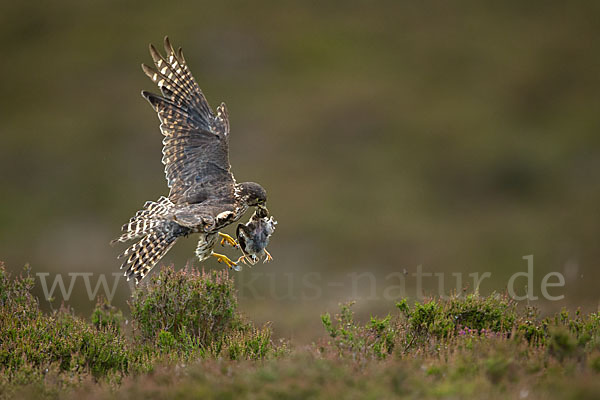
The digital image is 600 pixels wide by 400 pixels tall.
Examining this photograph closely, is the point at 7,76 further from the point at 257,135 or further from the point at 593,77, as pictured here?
the point at 593,77

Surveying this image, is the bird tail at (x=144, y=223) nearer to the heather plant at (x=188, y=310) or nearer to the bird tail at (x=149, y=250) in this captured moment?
the bird tail at (x=149, y=250)

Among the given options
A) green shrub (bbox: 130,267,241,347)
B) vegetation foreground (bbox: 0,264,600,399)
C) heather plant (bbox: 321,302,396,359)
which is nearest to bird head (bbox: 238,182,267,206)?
vegetation foreground (bbox: 0,264,600,399)

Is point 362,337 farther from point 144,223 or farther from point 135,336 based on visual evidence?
point 144,223

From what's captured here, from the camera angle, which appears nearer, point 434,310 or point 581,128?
point 434,310

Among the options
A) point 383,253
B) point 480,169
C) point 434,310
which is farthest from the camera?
point 480,169

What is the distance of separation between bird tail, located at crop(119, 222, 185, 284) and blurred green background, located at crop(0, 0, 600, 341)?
30.1 ft

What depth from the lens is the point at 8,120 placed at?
4031cm

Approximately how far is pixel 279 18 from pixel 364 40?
17.5 feet

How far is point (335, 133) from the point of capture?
3438cm

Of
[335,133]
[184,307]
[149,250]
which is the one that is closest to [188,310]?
[184,307]

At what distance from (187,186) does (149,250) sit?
1.56 metres

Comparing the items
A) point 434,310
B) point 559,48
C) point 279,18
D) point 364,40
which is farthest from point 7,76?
point 434,310

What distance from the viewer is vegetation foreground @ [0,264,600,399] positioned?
553cm

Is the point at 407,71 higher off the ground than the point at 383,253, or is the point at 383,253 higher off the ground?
the point at 407,71
